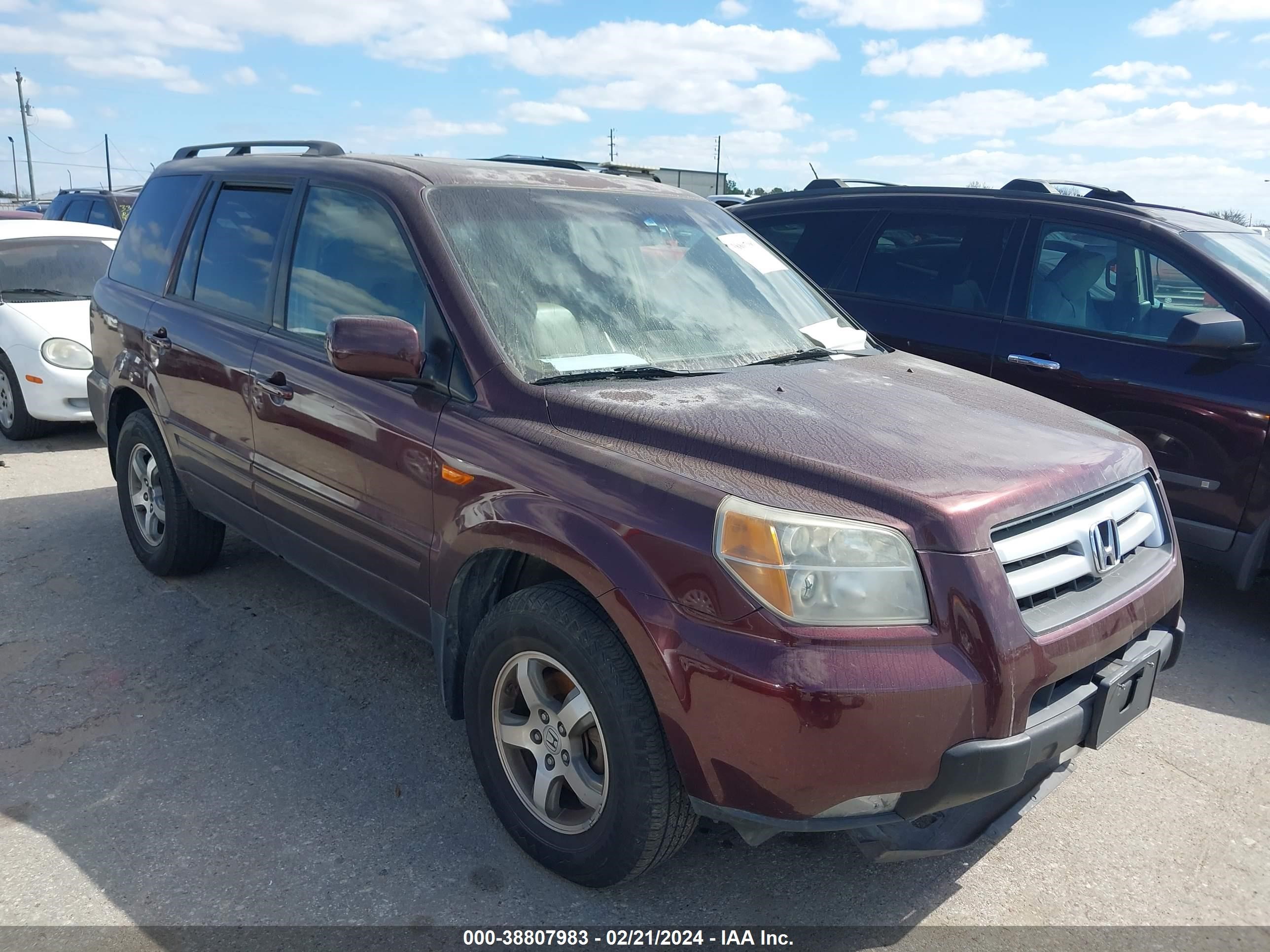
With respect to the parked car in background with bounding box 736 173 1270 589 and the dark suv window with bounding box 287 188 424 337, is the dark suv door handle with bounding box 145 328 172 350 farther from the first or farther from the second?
the parked car in background with bounding box 736 173 1270 589

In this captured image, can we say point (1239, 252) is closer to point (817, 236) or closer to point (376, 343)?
point (817, 236)

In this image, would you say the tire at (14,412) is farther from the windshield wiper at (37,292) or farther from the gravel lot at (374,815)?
the gravel lot at (374,815)

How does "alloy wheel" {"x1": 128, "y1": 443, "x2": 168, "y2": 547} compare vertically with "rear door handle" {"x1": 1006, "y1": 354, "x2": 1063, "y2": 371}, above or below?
below

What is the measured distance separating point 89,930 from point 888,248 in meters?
4.81

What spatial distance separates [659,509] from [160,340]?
121 inches

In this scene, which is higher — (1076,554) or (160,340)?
(160,340)

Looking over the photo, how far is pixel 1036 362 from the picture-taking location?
15.9 ft

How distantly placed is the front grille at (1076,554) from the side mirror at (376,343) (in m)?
1.65

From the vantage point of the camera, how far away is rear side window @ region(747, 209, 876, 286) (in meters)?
5.73

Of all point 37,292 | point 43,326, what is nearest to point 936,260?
point 43,326

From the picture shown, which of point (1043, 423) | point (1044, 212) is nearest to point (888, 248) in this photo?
point (1044, 212)

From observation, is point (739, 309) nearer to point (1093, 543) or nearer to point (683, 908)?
point (1093, 543)

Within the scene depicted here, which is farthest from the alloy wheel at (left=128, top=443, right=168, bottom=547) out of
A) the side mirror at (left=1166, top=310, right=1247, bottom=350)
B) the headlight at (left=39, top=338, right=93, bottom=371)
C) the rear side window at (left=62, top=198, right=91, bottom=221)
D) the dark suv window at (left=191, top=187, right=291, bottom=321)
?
the rear side window at (left=62, top=198, right=91, bottom=221)

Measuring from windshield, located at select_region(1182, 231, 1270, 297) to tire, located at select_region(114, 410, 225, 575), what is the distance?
487 cm
